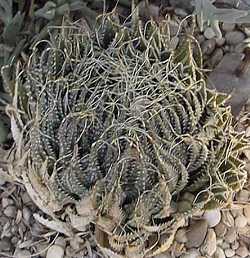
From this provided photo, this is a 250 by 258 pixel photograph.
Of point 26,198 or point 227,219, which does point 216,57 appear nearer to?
point 227,219

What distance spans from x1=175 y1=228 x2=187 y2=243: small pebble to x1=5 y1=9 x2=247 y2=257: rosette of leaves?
0.09 meters

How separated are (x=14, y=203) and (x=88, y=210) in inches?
11.3

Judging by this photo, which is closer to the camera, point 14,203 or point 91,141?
point 91,141

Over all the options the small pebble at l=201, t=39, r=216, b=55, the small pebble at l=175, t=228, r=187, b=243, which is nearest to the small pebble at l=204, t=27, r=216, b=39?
the small pebble at l=201, t=39, r=216, b=55

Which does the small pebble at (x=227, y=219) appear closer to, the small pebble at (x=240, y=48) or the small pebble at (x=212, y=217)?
the small pebble at (x=212, y=217)

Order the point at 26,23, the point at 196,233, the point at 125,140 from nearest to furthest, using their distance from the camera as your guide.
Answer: the point at 125,140
the point at 196,233
the point at 26,23

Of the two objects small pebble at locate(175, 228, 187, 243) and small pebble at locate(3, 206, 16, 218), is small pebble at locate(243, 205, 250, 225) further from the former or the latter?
small pebble at locate(3, 206, 16, 218)

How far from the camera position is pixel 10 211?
5.82ft

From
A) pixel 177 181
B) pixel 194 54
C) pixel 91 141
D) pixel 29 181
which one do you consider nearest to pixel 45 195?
pixel 29 181

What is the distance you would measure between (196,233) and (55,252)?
1.07 ft

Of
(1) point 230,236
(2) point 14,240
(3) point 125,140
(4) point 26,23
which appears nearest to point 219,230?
(1) point 230,236

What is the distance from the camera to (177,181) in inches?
62.7

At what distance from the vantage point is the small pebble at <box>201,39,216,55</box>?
1866 millimetres

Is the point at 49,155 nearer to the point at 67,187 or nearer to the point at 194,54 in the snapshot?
the point at 67,187
